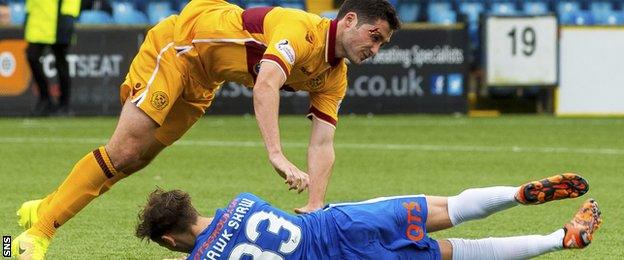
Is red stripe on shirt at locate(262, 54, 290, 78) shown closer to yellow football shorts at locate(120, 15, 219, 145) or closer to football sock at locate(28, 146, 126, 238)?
yellow football shorts at locate(120, 15, 219, 145)

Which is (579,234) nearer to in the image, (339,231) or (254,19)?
(339,231)

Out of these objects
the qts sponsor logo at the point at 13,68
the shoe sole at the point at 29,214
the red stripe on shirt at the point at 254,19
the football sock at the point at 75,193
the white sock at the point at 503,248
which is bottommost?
the qts sponsor logo at the point at 13,68

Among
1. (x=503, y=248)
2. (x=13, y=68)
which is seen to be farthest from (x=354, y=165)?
(x=503, y=248)

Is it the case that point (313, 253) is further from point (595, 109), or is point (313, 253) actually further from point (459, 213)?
point (595, 109)

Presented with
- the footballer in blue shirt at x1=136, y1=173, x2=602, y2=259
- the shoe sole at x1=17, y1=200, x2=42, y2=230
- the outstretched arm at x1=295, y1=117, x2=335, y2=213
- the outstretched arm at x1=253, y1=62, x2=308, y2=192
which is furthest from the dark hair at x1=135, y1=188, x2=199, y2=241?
the outstretched arm at x1=295, y1=117, x2=335, y2=213

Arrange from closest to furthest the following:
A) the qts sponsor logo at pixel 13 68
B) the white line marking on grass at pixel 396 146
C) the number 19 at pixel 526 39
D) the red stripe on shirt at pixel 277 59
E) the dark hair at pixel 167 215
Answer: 1. the dark hair at pixel 167 215
2. the red stripe on shirt at pixel 277 59
3. the white line marking on grass at pixel 396 146
4. the qts sponsor logo at pixel 13 68
5. the number 19 at pixel 526 39

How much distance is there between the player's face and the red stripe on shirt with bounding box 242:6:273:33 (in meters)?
0.43

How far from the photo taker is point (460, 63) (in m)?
17.8

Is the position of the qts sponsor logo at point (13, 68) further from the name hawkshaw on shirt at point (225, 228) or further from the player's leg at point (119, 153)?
the name hawkshaw on shirt at point (225, 228)

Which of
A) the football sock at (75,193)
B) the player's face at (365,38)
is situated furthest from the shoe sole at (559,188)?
the football sock at (75,193)

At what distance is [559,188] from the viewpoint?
6.09 meters

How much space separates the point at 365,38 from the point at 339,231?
1.27 meters

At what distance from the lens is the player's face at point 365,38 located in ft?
22.9

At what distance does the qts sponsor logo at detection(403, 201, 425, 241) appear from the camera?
20.2 ft
